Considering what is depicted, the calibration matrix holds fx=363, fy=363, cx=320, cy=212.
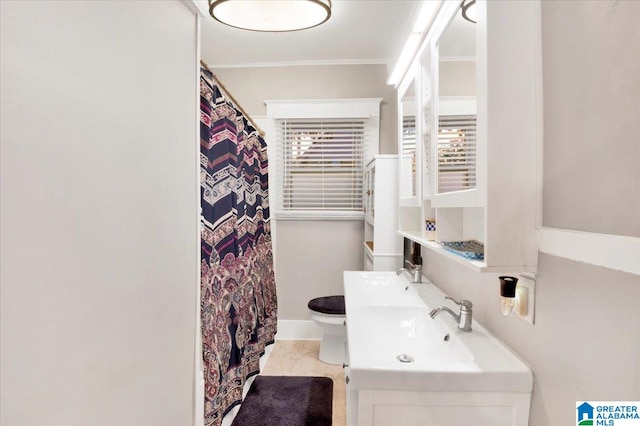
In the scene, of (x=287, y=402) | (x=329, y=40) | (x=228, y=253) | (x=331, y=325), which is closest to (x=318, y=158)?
(x=329, y=40)

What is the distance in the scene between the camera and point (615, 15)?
2.43ft

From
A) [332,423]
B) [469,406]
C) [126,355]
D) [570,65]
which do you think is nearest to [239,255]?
[332,423]

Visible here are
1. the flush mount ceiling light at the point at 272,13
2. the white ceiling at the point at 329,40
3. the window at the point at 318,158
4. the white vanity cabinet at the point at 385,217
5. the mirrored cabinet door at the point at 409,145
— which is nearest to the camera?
the flush mount ceiling light at the point at 272,13

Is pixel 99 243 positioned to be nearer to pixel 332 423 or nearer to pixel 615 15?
pixel 615 15

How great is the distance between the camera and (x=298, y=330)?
3484 mm

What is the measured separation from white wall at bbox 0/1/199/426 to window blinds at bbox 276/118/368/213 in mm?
2252

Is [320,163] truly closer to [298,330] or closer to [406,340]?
[298,330]

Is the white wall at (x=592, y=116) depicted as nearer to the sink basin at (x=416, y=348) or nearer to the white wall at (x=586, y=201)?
the white wall at (x=586, y=201)

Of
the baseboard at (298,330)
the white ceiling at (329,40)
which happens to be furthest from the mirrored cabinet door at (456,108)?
the baseboard at (298,330)

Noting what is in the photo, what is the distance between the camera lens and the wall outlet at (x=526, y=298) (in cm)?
104

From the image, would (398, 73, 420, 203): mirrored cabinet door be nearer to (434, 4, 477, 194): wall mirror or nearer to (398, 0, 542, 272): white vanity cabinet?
(434, 4, 477, 194): wall mirror

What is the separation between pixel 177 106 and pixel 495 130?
3.23 feet
